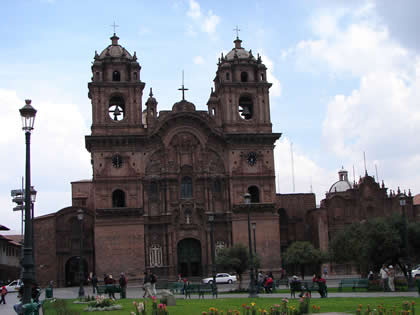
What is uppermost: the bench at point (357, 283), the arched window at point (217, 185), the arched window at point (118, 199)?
the arched window at point (217, 185)

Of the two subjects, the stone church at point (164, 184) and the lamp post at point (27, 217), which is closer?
the lamp post at point (27, 217)

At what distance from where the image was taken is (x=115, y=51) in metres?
56.8

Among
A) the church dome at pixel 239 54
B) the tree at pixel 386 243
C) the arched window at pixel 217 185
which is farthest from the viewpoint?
the church dome at pixel 239 54

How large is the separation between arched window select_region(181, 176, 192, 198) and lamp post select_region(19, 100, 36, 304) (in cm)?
3700

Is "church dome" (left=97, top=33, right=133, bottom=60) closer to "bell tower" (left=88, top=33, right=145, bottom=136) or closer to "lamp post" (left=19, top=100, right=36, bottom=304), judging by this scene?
"bell tower" (left=88, top=33, right=145, bottom=136)

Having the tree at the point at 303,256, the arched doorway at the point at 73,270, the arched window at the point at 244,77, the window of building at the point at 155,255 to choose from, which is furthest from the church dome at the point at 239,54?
the arched doorway at the point at 73,270

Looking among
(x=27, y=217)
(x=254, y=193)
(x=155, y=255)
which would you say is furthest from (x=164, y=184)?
(x=27, y=217)

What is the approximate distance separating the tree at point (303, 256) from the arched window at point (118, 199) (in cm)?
1485

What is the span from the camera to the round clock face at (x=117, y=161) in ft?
177

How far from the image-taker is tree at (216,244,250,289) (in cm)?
4419

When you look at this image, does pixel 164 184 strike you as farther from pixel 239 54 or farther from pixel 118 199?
pixel 239 54

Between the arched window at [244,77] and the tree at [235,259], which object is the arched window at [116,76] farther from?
the tree at [235,259]

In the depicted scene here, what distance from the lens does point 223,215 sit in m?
54.6

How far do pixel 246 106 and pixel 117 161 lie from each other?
1320cm
